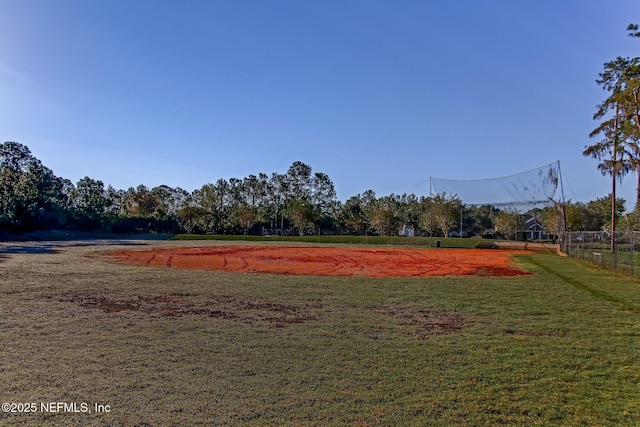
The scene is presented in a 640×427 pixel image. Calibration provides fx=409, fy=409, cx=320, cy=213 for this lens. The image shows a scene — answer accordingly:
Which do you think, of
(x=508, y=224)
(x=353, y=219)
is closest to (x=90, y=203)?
(x=353, y=219)

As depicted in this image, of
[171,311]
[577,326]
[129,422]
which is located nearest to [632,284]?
[577,326]

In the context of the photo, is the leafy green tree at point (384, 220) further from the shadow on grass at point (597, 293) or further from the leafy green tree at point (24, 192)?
the shadow on grass at point (597, 293)

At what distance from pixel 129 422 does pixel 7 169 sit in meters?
69.8

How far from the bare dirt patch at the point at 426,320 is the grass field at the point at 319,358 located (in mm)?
34

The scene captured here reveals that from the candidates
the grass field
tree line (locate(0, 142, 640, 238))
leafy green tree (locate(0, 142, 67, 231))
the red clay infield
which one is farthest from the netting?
leafy green tree (locate(0, 142, 67, 231))

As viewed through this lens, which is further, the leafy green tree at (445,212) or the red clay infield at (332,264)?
the leafy green tree at (445,212)

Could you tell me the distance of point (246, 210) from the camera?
210 ft

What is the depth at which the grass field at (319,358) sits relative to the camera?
350cm

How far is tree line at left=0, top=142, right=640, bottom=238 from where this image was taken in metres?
50.7

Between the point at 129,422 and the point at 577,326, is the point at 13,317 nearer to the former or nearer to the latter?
the point at 129,422

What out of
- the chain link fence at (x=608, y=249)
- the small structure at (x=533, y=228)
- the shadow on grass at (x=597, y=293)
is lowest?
the shadow on grass at (x=597, y=293)

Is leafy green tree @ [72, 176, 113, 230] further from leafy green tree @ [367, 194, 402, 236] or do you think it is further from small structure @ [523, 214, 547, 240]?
small structure @ [523, 214, 547, 240]

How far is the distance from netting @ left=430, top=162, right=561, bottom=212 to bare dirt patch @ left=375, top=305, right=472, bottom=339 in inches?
1242

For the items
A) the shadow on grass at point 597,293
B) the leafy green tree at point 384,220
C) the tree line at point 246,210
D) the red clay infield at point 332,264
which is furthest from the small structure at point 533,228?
the shadow on grass at point 597,293
